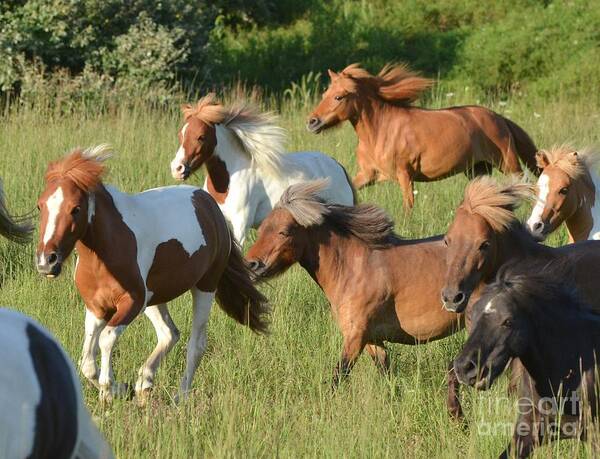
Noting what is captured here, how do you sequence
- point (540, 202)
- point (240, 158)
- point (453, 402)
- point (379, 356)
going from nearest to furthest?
point (453, 402) < point (379, 356) < point (540, 202) < point (240, 158)

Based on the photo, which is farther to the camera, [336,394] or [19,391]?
[336,394]

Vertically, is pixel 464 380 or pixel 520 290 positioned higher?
pixel 520 290

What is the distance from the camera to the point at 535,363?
4.45 meters

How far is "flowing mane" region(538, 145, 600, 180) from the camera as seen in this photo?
285 inches

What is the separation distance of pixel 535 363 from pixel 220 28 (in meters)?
15.3

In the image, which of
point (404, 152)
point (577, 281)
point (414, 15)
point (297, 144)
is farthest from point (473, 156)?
point (414, 15)

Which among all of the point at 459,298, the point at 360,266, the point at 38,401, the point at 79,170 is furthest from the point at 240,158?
the point at 38,401

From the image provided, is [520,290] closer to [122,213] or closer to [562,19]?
[122,213]

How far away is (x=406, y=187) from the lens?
10.1m

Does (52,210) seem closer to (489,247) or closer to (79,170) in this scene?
(79,170)

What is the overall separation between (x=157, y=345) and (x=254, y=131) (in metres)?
2.75

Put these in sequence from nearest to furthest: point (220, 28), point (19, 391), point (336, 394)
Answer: point (19, 391) → point (336, 394) → point (220, 28)

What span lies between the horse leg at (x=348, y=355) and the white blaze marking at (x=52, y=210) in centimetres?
152

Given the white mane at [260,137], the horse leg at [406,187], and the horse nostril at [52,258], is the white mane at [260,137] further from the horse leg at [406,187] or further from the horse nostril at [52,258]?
the horse nostril at [52,258]
